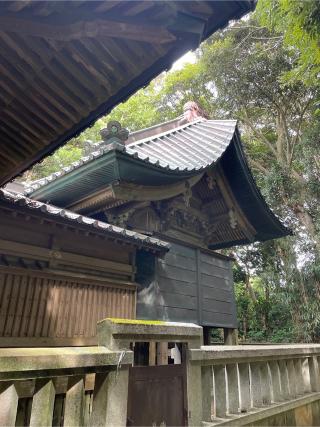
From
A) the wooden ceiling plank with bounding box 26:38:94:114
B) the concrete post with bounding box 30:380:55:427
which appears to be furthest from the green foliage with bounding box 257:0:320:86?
the concrete post with bounding box 30:380:55:427

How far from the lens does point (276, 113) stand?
17203 mm

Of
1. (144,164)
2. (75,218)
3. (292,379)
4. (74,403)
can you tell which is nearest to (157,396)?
(74,403)

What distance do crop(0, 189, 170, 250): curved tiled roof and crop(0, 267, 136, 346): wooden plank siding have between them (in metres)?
0.93

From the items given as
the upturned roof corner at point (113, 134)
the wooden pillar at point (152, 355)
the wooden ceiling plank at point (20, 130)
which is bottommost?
the wooden pillar at point (152, 355)

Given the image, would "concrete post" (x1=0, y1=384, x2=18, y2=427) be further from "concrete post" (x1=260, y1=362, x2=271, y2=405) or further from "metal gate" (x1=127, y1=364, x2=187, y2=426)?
"concrete post" (x1=260, y1=362, x2=271, y2=405)

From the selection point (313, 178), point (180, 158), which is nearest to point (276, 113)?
point (313, 178)

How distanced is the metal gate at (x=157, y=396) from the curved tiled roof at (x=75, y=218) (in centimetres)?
243

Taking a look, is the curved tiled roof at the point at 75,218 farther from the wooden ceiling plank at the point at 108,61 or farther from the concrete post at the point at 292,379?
the concrete post at the point at 292,379

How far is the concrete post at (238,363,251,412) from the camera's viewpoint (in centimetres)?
365

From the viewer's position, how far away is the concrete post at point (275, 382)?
416 cm

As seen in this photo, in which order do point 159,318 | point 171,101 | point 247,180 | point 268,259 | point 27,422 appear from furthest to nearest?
point 171,101 < point 268,259 < point 247,180 < point 159,318 < point 27,422

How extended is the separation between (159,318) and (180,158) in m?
3.80

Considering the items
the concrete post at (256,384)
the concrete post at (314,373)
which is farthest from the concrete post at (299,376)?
the concrete post at (256,384)

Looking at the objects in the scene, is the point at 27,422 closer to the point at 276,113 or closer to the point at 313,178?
the point at 313,178
